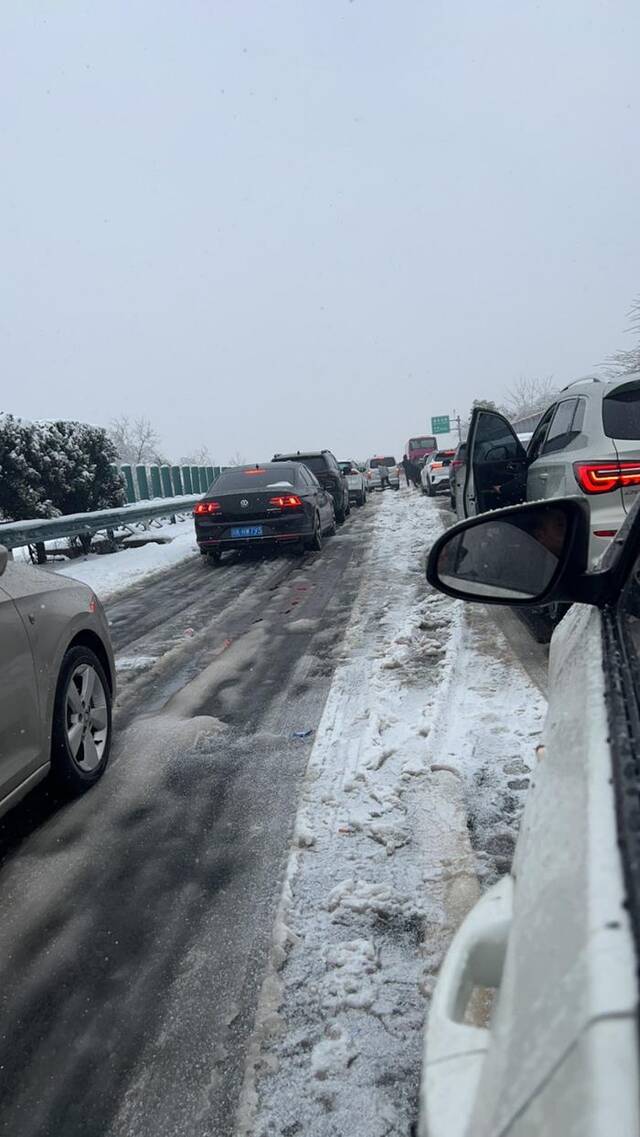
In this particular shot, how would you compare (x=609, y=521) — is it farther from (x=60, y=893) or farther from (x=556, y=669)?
(x=60, y=893)

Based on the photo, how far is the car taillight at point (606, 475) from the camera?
473 cm

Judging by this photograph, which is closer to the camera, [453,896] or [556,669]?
[556,669]

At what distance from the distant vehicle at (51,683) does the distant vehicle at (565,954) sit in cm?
210

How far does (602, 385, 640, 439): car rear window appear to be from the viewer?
4824mm

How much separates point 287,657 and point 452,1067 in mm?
4741

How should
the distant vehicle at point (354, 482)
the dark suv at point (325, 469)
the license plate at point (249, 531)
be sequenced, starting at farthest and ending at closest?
the distant vehicle at point (354, 482), the dark suv at point (325, 469), the license plate at point (249, 531)

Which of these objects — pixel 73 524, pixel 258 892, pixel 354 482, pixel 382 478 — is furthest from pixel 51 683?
pixel 382 478

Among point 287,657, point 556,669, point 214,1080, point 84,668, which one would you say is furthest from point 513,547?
point 287,657

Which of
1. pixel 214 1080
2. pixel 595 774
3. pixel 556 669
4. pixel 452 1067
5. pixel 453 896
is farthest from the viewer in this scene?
pixel 453 896

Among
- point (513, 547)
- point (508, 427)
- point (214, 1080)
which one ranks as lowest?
point (214, 1080)

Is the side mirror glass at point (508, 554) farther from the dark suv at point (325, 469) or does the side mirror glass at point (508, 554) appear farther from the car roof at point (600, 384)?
the dark suv at point (325, 469)

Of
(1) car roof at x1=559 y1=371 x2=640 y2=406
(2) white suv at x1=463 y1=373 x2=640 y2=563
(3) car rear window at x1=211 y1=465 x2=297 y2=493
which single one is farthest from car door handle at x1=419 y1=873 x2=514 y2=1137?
(3) car rear window at x1=211 y1=465 x2=297 y2=493

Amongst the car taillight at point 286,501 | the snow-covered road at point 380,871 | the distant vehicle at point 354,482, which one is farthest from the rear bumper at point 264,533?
the distant vehicle at point 354,482

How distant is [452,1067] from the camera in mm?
941
